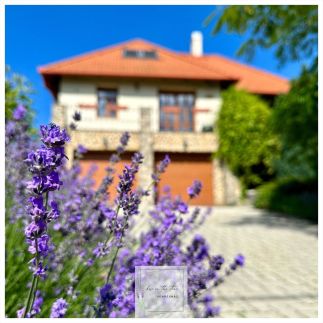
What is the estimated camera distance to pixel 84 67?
14344mm

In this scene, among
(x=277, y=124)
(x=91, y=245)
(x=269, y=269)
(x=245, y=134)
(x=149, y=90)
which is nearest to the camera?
(x=91, y=245)

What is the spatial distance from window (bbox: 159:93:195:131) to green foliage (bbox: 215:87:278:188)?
1288 millimetres

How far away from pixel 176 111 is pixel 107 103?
8.51ft

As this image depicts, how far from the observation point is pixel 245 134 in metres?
14.7

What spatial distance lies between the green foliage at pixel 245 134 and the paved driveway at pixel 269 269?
223 inches

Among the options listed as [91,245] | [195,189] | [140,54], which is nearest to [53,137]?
[195,189]

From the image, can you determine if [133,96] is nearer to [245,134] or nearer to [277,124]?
[245,134]

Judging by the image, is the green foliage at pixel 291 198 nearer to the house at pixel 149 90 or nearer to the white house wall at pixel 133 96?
the house at pixel 149 90

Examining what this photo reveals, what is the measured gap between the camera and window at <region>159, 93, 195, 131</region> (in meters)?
13.1

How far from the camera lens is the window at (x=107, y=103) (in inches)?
529
